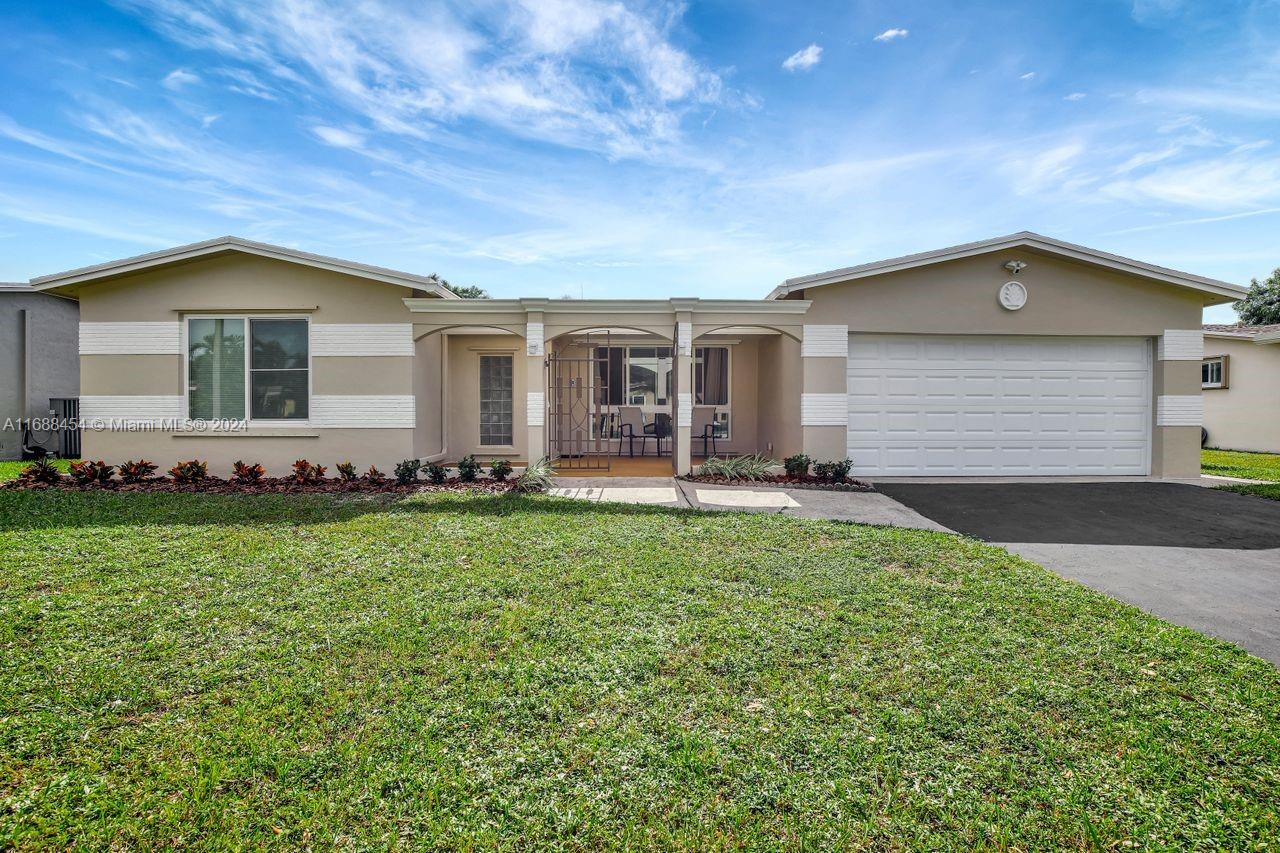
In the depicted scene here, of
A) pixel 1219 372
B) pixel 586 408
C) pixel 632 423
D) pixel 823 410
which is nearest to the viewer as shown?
pixel 823 410

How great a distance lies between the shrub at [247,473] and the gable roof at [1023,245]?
31.9ft

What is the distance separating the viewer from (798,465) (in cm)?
1033

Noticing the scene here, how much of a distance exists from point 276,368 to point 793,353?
30.7 feet

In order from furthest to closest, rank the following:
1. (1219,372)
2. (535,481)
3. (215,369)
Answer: (1219,372) → (215,369) → (535,481)

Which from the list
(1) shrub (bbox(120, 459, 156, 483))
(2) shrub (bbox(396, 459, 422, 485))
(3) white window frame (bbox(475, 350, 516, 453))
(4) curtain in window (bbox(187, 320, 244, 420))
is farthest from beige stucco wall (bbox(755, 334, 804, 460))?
(1) shrub (bbox(120, 459, 156, 483))

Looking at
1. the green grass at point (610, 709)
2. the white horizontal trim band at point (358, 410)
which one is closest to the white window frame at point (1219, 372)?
the green grass at point (610, 709)

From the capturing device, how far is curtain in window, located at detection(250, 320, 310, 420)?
1045 cm

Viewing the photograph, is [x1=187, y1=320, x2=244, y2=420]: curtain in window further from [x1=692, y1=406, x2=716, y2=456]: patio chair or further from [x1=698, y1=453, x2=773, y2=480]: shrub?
[x1=692, y1=406, x2=716, y2=456]: patio chair

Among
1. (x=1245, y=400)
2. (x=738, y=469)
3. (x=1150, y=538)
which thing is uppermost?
(x=1245, y=400)

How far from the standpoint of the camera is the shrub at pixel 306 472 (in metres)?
9.63

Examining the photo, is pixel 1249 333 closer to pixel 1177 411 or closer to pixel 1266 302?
pixel 1177 411

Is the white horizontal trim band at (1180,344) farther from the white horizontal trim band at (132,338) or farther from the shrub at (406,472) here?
the white horizontal trim band at (132,338)

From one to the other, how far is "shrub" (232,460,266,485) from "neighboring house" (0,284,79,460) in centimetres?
791

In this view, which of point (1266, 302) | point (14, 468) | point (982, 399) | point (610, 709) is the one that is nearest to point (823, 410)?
point (982, 399)
